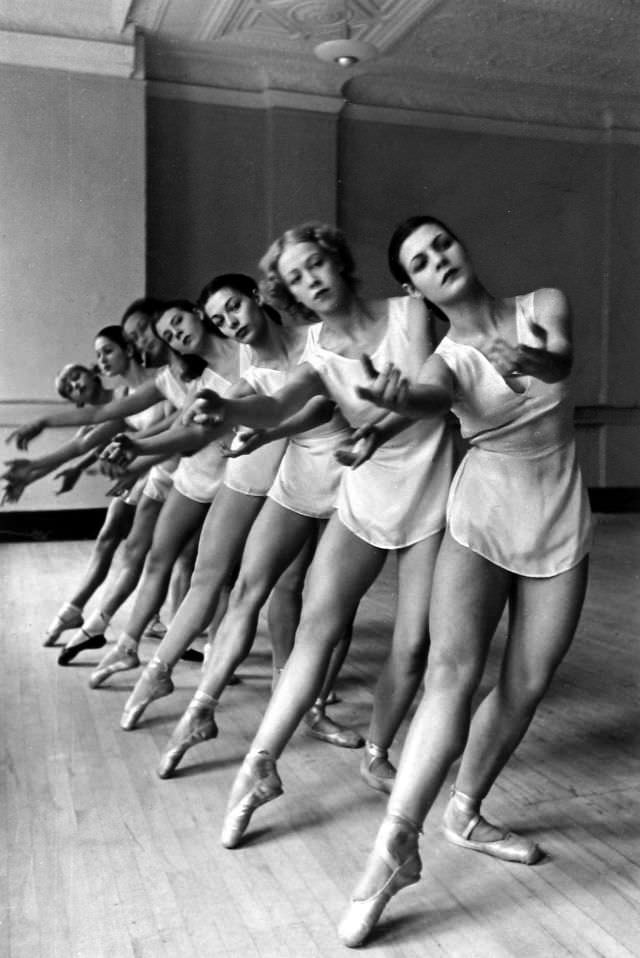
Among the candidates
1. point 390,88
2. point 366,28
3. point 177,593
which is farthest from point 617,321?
point 177,593

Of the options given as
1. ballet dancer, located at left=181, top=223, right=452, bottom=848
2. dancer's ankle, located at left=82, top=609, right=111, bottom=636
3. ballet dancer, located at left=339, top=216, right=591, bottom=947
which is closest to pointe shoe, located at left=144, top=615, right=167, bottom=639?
dancer's ankle, located at left=82, top=609, right=111, bottom=636

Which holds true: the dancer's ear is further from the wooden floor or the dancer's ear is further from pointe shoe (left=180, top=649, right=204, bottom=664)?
pointe shoe (left=180, top=649, right=204, bottom=664)

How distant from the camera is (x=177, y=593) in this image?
4.93 meters

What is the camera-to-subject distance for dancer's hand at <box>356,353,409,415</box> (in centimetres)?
190

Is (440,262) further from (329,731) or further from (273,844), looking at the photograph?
(329,731)

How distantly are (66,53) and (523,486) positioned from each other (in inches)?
317

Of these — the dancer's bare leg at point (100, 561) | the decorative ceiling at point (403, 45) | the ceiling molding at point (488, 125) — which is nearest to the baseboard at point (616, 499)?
the ceiling molding at point (488, 125)

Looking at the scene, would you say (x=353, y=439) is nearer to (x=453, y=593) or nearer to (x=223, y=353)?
(x=453, y=593)

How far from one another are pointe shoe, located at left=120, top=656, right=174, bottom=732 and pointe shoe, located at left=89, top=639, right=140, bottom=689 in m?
0.47

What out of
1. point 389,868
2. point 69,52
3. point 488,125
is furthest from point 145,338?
point 488,125

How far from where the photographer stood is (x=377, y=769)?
2.96 m

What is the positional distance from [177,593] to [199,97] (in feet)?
21.0

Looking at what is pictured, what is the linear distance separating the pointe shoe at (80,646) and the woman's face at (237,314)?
202 cm

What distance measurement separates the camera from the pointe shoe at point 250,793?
2.56 meters
